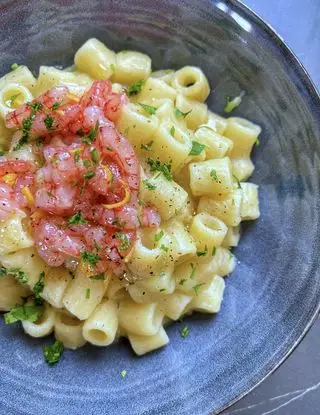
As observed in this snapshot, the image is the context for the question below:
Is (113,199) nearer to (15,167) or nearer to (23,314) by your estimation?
(15,167)

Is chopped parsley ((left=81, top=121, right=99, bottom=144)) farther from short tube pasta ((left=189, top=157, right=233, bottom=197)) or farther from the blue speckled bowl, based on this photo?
the blue speckled bowl

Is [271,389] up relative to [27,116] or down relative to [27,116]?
down

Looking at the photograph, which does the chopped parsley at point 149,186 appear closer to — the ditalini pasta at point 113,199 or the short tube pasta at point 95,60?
the ditalini pasta at point 113,199

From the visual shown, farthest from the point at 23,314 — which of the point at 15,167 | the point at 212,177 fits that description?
the point at 212,177

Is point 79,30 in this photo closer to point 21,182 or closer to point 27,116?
point 27,116

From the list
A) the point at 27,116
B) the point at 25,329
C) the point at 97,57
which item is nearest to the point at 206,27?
the point at 97,57

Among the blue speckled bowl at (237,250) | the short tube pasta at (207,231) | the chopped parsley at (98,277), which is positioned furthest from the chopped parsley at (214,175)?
the chopped parsley at (98,277)

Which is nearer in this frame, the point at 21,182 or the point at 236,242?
the point at 21,182
